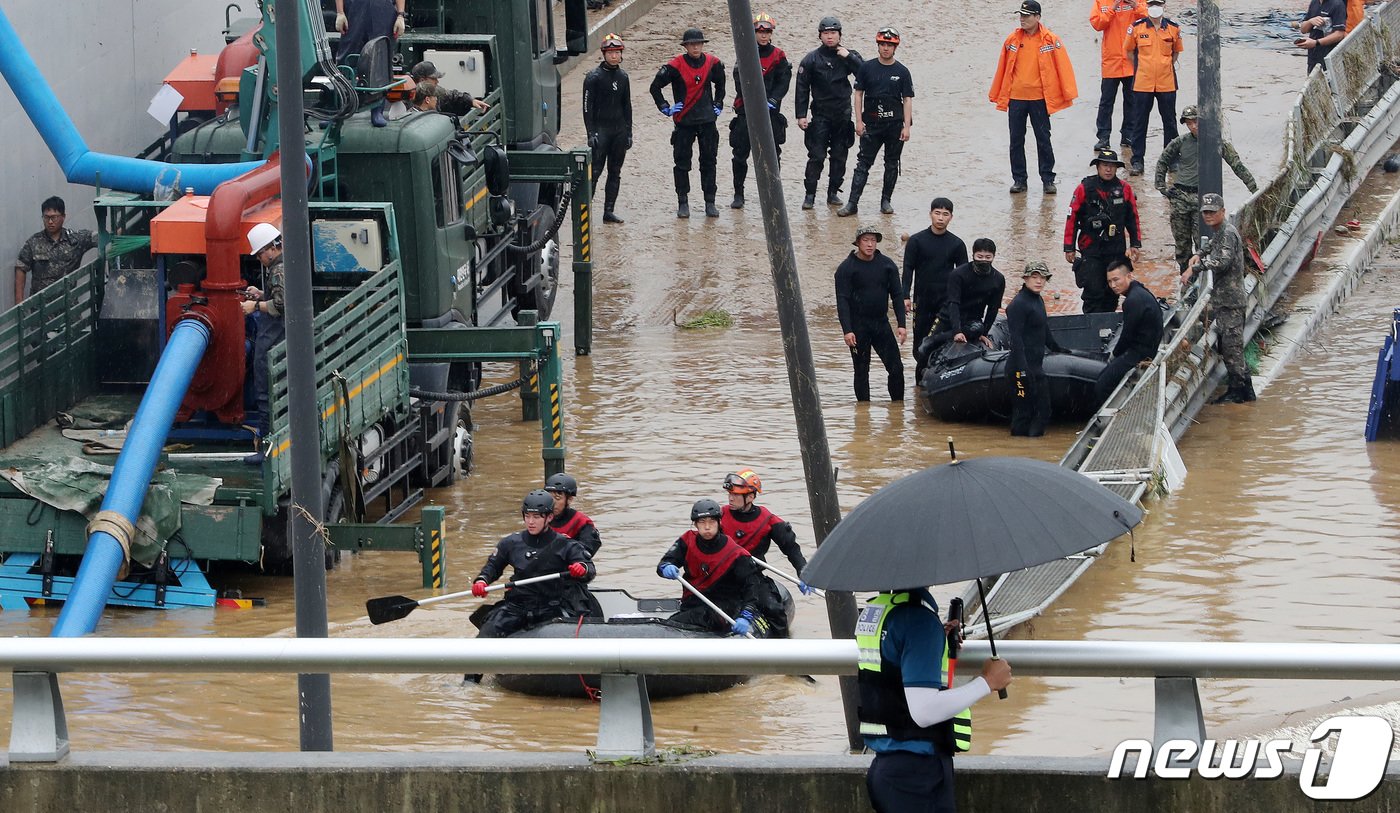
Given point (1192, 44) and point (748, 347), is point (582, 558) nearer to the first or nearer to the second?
point (748, 347)

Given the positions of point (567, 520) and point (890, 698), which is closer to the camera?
point (890, 698)

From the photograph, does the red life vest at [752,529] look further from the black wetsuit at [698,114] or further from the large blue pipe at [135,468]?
the black wetsuit at [698,114]

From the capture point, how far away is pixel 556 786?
632 centimetres

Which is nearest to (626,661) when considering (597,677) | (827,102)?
(597,677)

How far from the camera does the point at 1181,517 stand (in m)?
15.1

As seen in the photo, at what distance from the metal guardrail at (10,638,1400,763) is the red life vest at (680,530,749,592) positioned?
5.99m

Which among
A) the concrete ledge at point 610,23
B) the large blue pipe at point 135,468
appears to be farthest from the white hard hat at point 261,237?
the concrete ledge at point 610,23

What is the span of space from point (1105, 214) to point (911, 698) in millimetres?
13722

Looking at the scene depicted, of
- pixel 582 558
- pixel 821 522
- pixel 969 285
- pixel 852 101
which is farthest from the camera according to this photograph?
pixel 852 101

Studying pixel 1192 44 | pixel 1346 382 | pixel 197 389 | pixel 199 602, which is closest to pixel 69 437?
pixel 197 389

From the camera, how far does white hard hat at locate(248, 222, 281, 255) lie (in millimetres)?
14656

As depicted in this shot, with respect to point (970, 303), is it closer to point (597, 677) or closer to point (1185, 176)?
point (1185, 176)

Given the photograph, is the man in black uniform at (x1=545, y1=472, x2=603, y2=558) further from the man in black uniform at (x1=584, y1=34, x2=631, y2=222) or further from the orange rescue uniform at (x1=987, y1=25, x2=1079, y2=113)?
the orange rescue uniform at (x1=987, y1=25, x2=1079, y2=113)

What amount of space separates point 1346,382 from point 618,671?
47.8 feet
